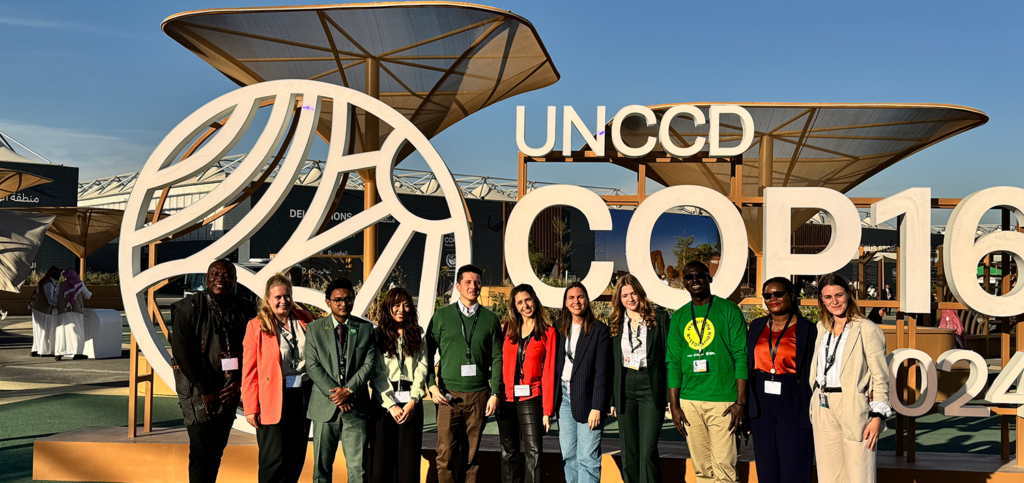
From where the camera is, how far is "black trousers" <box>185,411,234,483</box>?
17.1 feet

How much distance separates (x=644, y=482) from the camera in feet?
17.2

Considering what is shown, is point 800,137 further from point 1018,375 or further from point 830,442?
point 830,442

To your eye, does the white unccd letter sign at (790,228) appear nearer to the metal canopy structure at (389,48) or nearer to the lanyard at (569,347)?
the lanyard at (569,347)

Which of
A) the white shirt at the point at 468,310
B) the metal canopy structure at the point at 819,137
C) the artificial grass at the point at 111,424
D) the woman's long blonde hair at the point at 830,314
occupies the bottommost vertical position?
the artificial grass at the point at 111,424

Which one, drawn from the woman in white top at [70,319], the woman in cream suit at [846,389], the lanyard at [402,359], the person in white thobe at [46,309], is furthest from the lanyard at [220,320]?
the person in white thobe at [46,309]

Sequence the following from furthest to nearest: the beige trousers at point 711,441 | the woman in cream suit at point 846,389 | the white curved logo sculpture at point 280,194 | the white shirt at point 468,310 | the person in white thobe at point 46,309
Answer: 1. the person in white thobe at point 46,309
2. the white curved logo sculpture at point 280,194
3. the white shirt at point 468,310
4. the beige trousers at point 711,441
5. the woman in cream suit at point 846,389

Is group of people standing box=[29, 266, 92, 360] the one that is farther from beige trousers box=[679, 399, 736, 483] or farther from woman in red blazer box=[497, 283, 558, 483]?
beige trousers box=[679, 399, 736, 483]

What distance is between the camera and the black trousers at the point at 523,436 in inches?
211

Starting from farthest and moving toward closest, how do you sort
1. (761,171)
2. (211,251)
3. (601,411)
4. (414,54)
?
(761,171) → (414,54) → (211,251) → (601,411)

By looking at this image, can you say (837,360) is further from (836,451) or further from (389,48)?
(389,48)

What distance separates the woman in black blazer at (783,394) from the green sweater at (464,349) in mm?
1632

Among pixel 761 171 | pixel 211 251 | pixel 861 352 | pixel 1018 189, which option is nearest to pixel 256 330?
pixel 211 251

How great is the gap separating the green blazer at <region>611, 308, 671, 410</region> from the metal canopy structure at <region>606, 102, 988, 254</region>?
6.28 metres

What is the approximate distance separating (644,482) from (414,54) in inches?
339
